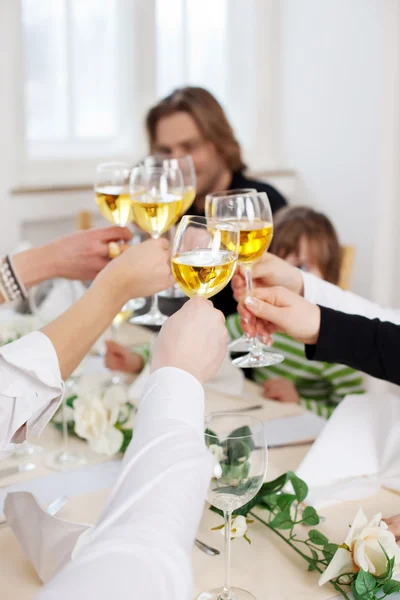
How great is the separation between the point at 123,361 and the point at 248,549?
2.66 ft

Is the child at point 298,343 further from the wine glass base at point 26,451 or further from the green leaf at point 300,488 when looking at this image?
the green leaf at point 300,488

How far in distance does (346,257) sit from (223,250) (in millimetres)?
1451

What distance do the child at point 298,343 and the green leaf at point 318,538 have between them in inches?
35.9

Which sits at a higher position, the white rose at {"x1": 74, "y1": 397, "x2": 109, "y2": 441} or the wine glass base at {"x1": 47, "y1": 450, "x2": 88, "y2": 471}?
the white rose at {"x1": 74, "y1": 397, "x2": 109, "y2": 441}

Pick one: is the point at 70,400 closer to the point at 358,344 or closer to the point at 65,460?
the point at 65,460

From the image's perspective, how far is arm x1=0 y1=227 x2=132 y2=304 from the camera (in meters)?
1.33

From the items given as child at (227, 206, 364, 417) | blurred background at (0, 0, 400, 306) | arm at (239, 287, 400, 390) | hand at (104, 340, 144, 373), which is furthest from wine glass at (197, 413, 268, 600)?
blurred background at (0, 0, 400, 306)

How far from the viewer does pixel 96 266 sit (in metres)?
1.34

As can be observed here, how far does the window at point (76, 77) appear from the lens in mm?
2996

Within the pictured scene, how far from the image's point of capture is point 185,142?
8.52ft

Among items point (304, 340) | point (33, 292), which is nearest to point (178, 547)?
point (304, 340)

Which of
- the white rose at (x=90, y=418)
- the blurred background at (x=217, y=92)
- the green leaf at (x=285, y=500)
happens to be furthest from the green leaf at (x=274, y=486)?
the blurred background at (x=217, y=92)

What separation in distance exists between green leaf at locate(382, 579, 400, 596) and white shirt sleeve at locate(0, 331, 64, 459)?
43 cm

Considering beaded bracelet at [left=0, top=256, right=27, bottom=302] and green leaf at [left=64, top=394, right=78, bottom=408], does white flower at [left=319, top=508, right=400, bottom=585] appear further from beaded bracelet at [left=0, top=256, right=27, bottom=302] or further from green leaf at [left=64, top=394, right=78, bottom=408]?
beaded bracelet at [left=0, top=256, right=27, bottom=302]
